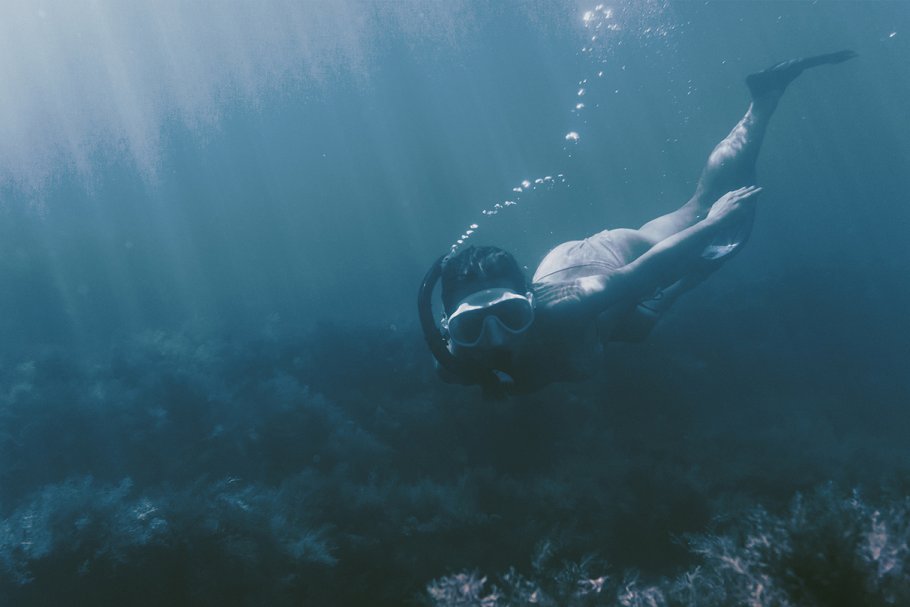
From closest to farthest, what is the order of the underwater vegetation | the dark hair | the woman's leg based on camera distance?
the underwater vegetation < the dark hair < the woman's leg

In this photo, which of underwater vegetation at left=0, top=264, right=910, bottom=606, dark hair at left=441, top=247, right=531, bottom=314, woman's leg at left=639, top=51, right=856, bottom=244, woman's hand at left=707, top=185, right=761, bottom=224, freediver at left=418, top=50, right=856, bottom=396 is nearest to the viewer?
underwater vegetation at left=0, top=264, right=910, bottom=606

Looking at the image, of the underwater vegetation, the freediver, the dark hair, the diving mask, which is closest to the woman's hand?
the freediver

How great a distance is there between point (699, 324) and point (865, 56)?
51263mm

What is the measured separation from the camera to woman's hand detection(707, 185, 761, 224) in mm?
3576

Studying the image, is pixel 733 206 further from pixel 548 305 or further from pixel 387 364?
pixel 387 364

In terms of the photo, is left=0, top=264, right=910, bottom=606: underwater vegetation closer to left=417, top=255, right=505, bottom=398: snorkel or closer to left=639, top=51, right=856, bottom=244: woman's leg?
left=417, top=255, right=505, bottom=398: snorkel

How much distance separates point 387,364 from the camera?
9531mm

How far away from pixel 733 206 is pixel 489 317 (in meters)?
2.48

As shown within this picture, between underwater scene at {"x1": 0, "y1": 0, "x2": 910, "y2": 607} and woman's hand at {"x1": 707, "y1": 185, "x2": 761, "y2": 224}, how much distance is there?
69 millimetres

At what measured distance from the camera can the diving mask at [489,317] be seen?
10.1ft

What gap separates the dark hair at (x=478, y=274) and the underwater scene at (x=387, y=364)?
89 millimetres

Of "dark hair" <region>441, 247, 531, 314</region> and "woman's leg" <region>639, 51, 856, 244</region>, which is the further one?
"woman's leg" <region>639, 51, 856, 244</region>

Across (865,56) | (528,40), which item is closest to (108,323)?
(528,40)

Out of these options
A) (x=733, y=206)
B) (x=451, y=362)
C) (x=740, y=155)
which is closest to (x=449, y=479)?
(x=451, y=362)
